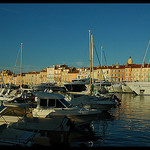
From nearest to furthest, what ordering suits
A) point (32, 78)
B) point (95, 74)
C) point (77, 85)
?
point (77, 85) → point (95, 74) → point (32, 78)

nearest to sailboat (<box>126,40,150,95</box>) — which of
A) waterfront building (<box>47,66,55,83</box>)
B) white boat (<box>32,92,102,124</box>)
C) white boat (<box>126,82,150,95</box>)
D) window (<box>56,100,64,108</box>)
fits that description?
white boat (<box>126,82,150,95</box>)

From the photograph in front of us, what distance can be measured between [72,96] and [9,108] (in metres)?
13.0

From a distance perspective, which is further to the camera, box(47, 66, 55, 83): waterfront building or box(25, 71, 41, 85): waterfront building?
box(25, 71, 41, 85): waterfront building

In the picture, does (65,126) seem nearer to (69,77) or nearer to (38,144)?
(38,144)

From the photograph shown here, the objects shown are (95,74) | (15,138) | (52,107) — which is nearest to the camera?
(15,138)

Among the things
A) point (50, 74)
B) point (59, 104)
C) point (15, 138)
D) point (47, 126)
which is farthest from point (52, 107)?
point (50, 74)

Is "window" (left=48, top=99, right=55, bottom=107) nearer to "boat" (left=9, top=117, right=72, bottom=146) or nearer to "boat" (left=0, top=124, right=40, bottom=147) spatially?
"boat" (left=9, top=117, right=72, bottom=146)

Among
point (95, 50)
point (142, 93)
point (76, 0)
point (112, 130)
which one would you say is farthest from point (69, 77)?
point (76, 0)

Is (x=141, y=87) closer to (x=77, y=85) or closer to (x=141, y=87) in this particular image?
(x=141, y=87)

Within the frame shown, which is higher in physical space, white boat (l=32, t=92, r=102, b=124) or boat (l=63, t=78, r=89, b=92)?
white boat (l=32, t=92, r=102, b=124)

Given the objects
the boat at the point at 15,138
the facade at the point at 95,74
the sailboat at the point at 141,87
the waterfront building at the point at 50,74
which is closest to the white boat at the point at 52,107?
the boat at the point at 15,138

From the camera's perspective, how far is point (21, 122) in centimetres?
1155

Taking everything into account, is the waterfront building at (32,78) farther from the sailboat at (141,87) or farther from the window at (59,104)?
the window at (59,104)

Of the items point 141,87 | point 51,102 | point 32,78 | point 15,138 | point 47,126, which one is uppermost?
point 51,102
